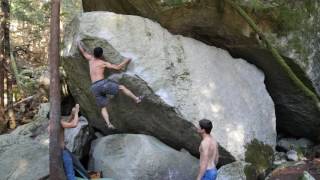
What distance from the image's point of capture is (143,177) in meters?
9.75

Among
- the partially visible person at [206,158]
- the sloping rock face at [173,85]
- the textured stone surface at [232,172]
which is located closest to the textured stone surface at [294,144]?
the sloping rock face at [173,85]

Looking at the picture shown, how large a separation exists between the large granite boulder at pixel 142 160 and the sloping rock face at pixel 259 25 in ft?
9.36

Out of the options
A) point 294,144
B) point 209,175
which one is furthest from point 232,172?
point 294,144

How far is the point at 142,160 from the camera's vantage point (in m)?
9.77

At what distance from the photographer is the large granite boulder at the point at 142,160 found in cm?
977

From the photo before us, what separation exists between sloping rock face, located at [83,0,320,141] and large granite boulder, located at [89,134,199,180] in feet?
9.36

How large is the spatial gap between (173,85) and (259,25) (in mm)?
2537

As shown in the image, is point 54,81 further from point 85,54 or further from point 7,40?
point 7,40

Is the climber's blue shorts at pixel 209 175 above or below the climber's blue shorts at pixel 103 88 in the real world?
below

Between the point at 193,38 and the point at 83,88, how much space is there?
300cm

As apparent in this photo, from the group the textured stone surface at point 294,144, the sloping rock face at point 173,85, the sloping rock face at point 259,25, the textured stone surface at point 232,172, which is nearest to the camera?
the textured stone surface at point 232,172

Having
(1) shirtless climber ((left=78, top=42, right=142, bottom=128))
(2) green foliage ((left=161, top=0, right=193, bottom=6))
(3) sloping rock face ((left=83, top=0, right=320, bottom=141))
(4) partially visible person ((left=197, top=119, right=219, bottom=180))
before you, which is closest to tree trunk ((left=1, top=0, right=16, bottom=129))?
(3) sloping rock face ((left=83, top=0, right=320, bottom=141))

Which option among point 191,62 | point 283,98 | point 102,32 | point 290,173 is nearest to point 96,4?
point 102,32

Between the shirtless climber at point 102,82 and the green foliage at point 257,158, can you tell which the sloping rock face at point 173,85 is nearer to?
the green foliage at point 257,158
